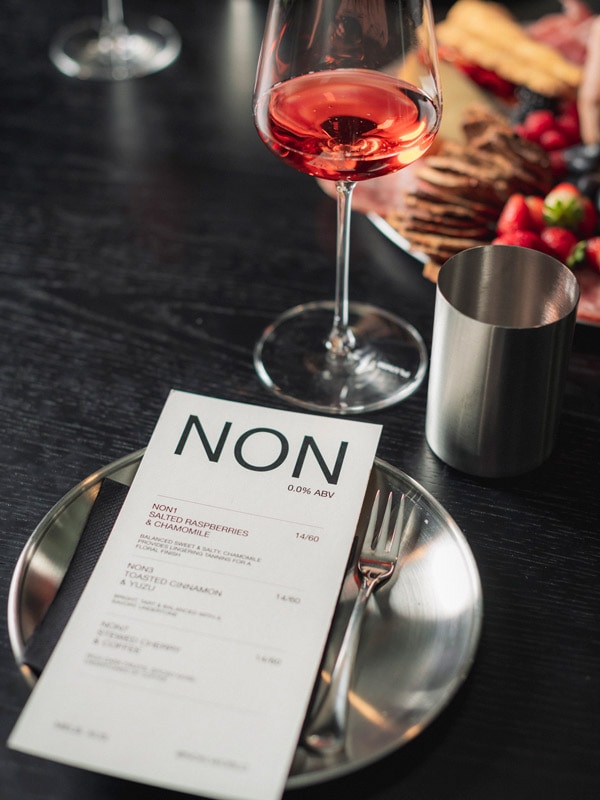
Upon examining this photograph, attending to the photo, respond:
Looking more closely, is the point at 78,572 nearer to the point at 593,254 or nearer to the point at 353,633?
the point at 353,633

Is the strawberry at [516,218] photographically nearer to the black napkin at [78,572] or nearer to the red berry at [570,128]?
→ the red berry at [570,128]

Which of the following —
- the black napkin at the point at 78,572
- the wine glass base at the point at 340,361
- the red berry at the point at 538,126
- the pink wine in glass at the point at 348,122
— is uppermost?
the pink wine in glass at the point at 348,122

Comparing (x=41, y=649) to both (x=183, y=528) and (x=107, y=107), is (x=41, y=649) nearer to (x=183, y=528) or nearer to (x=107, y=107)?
(x=183, y=528)

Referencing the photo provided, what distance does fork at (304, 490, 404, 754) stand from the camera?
0.55 meters

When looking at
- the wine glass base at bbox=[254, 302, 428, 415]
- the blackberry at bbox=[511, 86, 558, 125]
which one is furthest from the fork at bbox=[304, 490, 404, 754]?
the blackberry at bbox=[511, 86, 558, 125]

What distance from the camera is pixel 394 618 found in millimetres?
622

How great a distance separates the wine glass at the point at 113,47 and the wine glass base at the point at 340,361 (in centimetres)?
57

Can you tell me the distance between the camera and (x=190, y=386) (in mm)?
846

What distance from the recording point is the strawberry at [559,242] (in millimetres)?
927

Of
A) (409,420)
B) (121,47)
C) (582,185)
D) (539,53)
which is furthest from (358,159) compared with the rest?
(121,47)

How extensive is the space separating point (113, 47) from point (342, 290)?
0.70 m

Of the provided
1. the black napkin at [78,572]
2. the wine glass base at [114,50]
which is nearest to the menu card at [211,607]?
the black napkin at [78,572]

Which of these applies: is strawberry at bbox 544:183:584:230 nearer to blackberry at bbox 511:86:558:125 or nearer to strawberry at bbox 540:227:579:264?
strawberry at bbox 540:227:579:264

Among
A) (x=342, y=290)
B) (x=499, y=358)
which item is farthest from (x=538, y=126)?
(x=499, y=358)
